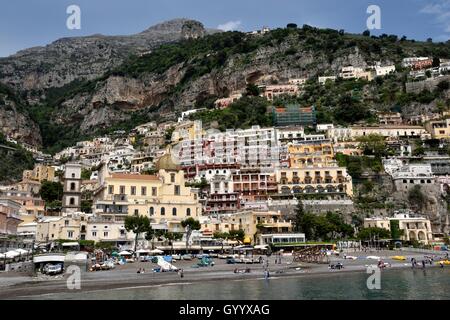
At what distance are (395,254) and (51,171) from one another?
284 ft

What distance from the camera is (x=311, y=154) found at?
3900 inches

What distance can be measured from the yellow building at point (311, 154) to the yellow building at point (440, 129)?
84.8 ft

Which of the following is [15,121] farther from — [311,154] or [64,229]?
[64,229]

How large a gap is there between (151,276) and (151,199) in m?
31.3

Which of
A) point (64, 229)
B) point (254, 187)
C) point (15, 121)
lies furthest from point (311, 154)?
point (15, 121)

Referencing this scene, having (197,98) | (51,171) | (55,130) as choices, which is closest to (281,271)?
(51,171)

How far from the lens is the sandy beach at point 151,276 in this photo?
113 feet

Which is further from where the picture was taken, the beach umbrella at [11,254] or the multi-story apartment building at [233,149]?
the multi-story apartment building at [233,149]

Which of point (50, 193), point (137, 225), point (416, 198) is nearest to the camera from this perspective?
point (137, 225)

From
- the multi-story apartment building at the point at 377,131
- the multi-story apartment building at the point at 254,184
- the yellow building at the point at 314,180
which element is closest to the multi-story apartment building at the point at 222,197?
the multi-story apartment building at the point at 254,184

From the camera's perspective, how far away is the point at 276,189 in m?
89.6

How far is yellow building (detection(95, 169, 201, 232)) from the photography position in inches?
2768

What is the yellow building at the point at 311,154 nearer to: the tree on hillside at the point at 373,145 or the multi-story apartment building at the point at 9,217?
the tree on hillside at the point at 373,145

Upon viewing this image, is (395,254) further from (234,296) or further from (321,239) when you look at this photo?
(234,296)
